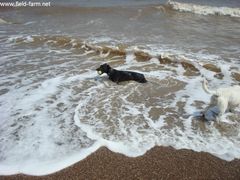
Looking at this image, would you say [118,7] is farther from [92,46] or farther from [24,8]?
[92,46]

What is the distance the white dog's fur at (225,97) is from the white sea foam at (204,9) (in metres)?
14.1

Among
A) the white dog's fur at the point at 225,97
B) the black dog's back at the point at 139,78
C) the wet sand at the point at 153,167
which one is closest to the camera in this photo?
the wet sand at the point at 153,167

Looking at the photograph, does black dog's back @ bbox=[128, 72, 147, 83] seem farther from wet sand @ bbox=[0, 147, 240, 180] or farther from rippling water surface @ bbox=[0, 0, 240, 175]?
wet sand @ bbox=[0, 147, 240, 180]

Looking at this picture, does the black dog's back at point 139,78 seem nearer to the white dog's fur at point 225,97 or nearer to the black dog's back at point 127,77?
the black dog's back at point 127,77

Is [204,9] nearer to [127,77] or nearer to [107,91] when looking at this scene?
[127,77]

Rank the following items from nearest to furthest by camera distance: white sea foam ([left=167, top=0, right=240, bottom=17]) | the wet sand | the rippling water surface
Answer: the wet sand < the rippling water surface < white sea foam ([left=167, top=0, right=240, bottom=17])

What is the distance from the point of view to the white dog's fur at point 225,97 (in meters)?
5.06

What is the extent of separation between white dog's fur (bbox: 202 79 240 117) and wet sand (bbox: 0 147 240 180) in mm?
986

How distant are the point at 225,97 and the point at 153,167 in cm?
180

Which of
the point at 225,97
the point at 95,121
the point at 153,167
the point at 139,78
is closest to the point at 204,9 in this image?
the point at 139,78

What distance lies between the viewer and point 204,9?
19.5 metres

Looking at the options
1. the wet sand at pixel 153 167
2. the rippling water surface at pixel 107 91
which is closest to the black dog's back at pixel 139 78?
the rippling water surface at pixel 107 91

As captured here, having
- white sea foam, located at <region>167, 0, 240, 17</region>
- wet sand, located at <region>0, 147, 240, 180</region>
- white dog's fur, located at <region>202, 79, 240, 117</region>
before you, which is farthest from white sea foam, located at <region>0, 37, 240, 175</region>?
white sea foam, located at <region>167, 0, 240, 17</region>

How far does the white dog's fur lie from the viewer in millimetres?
5062
